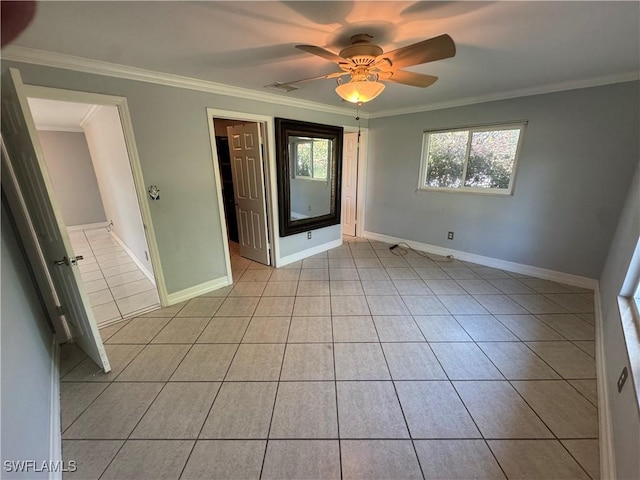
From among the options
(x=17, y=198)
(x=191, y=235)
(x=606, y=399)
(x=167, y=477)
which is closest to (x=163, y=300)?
(x=191, y=235)

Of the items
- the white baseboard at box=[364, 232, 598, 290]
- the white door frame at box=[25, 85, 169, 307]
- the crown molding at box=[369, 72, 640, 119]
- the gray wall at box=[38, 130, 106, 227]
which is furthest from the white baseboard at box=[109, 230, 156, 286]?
the crown molding at box=[369, 72, 640, 119]

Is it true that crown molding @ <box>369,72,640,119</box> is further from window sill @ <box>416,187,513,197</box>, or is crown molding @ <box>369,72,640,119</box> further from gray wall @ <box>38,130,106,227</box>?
gray wall @ <box>38,130,106,227</box>

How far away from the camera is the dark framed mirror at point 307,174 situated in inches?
138

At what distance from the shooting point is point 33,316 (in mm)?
1674

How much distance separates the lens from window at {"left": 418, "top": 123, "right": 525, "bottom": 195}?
11.1ft

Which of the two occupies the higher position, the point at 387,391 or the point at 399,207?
the point at 399,207

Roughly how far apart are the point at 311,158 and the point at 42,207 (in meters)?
3.22

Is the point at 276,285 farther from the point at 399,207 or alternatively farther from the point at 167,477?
the point at 399,207

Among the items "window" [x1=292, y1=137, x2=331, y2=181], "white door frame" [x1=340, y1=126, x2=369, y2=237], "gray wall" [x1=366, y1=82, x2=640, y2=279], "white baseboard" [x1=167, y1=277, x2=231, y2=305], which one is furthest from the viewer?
"white door frame" [x1=340, y1=126, x2=369, y2=237]

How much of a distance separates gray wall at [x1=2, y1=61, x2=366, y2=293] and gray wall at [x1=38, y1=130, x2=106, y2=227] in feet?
16.4

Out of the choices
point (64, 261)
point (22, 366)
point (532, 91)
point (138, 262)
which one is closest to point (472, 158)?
point (532, 91)

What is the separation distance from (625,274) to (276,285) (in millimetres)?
3172

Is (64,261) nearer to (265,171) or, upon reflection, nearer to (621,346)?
(265,171)

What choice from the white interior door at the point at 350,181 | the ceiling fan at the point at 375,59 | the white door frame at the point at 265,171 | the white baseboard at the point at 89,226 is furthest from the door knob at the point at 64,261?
the white baseboard at the point at 89,226
